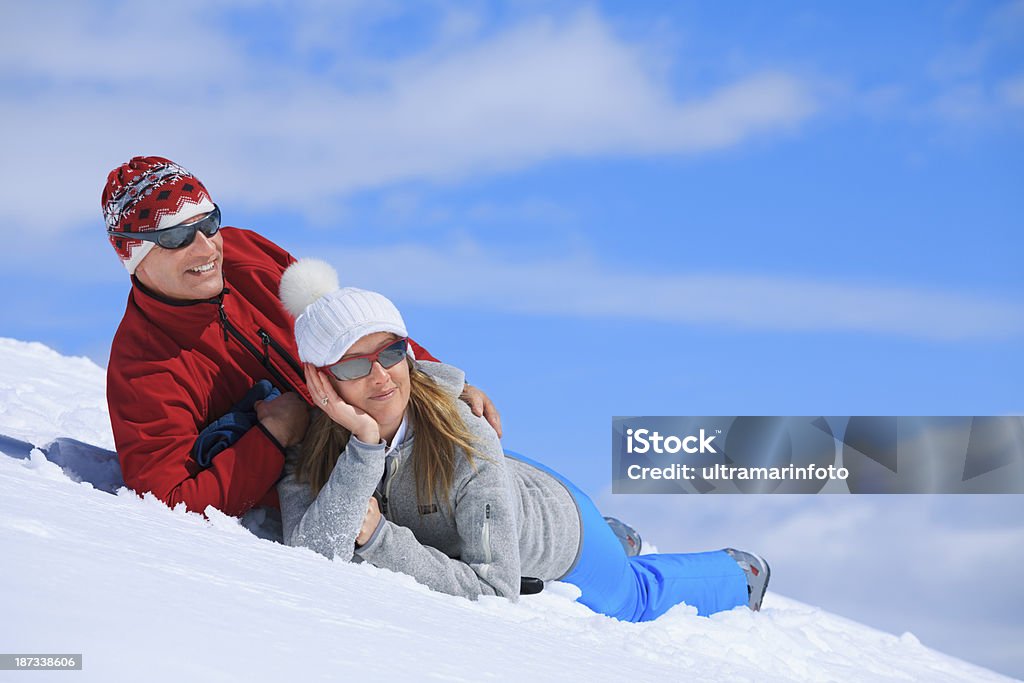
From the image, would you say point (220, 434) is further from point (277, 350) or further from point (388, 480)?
point (388, 480)

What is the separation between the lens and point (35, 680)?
152cm

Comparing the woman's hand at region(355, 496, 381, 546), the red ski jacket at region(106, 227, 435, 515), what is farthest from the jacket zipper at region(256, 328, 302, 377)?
the woman's hand at region(355, 496, 381, 546)

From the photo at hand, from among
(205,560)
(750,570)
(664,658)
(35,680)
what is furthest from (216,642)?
(750,570)

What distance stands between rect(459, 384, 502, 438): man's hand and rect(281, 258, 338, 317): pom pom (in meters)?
0.60

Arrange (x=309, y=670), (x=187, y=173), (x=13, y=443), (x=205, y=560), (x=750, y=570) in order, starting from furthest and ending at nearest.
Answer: (x=750, y=570), (x=13, y=443), (x=187, y=173), (x=205, y=560), (x=309, y=670)

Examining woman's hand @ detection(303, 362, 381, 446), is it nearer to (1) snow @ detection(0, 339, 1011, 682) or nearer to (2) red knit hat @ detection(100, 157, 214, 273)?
(1) snow @ detection(0, 339, 1011, 682)

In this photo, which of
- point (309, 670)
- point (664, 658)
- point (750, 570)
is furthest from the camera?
point (750, 570)

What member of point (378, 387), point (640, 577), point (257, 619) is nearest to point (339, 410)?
point (378, 387)

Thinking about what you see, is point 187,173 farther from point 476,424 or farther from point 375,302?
point 476,424

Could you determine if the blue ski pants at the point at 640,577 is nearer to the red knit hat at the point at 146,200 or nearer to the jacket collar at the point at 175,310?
the jacket collar at the point at 175,310

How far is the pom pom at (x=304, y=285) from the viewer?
3.62 meters

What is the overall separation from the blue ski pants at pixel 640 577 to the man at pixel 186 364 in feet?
2.32

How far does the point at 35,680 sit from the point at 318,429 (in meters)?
1.99

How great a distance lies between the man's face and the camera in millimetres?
3590
